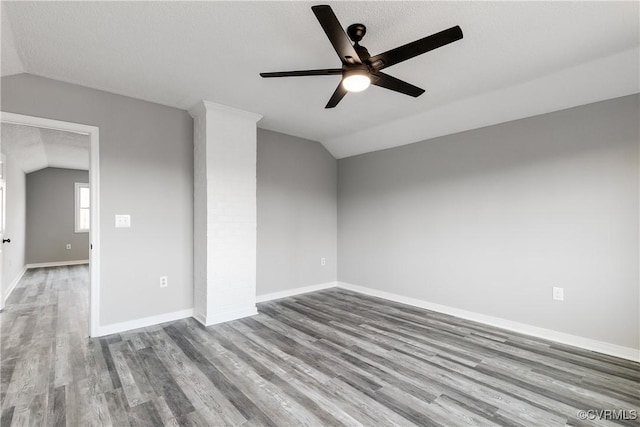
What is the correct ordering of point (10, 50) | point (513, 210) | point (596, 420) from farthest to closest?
point (513, 210)
point (10, 50)
point (596, 420)

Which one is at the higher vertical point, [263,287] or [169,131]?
[169,131]

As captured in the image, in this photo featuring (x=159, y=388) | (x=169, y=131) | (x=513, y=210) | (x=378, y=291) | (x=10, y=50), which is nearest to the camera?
(x=159, y=388)

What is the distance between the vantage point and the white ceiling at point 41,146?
4.01 metres

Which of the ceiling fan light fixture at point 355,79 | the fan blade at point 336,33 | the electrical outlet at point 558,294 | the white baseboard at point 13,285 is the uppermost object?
the fan blade at point 336,33

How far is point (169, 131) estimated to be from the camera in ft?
11.7

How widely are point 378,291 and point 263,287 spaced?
1729mm

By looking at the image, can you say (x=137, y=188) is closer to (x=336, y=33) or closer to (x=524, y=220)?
(x=336, y=33)

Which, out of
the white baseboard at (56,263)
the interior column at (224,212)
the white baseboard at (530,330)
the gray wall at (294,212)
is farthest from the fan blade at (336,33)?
the white baseboard at (56,263)

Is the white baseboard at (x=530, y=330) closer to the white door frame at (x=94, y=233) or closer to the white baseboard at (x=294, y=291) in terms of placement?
the white baseboard at (x=294, y=291)

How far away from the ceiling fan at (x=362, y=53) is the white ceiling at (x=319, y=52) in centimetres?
29

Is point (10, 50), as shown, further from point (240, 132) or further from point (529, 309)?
point (529, 309)

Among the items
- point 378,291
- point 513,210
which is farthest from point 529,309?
point 378,291

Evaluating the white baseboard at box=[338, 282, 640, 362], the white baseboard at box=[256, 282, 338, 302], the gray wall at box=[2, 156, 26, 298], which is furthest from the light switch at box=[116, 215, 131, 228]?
the white baseboard at box=[338, 282, 640, 362]

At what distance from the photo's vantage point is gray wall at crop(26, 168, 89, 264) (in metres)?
7.05
